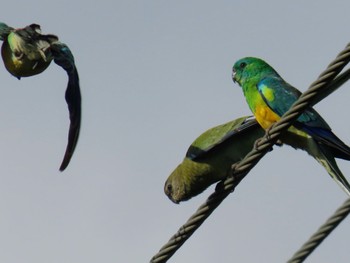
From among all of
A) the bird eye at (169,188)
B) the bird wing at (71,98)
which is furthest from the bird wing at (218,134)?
the bird wing at (71,98)

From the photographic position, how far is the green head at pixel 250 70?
28.9ft

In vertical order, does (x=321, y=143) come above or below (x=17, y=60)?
below

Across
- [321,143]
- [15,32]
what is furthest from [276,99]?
[15,32]

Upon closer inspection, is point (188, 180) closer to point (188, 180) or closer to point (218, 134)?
point (188, 180)

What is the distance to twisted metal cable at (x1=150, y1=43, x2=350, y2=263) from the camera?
14.5 feet

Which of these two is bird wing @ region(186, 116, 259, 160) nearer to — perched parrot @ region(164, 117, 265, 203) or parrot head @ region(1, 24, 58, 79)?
perched parrot @ region(164, 117, 265, 203)

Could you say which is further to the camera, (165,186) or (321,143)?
(165,186)

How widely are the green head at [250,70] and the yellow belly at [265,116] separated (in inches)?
28.0

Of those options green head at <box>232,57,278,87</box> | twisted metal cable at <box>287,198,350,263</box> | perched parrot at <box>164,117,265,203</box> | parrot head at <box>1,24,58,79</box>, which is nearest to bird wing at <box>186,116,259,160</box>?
perched parrot at <box>164,117,265,203</box>

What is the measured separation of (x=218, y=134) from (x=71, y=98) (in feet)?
7.41

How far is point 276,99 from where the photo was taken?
26.5ft

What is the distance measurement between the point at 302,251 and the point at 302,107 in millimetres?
809

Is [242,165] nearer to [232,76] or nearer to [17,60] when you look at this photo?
[17,60]

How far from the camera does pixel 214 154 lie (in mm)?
7754
